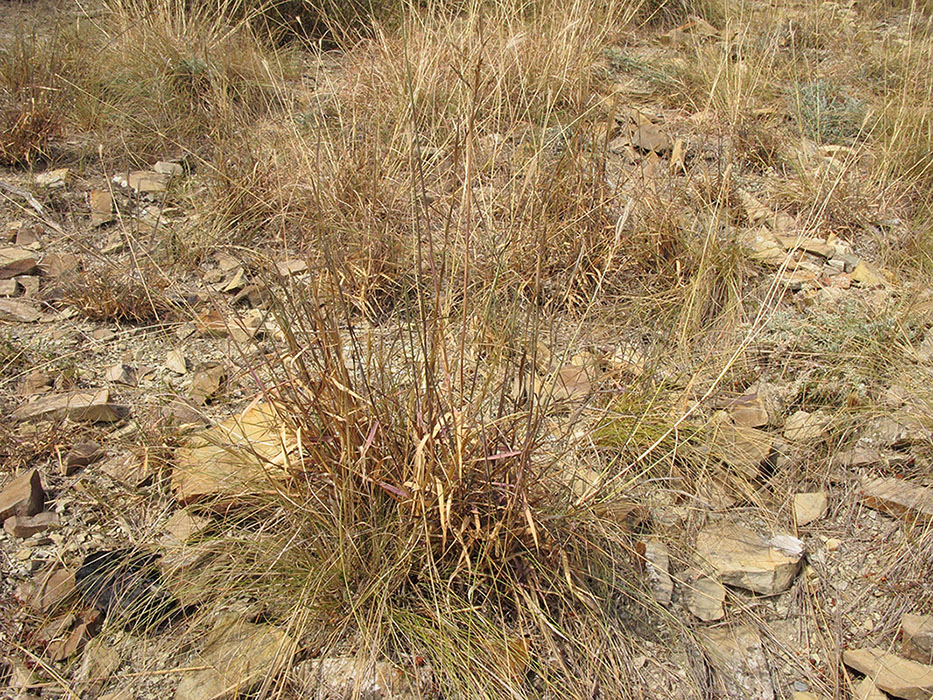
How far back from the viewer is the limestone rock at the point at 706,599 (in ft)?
6.88

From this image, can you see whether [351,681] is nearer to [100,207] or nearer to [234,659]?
[234,659]

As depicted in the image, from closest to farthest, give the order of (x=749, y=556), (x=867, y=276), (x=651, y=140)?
(x=749, y=556), (x=867, y=276), (x=651, y=140)

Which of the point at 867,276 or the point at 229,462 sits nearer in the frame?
the point at 229,462

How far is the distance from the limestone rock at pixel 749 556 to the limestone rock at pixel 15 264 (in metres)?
2.58

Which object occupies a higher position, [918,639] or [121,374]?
[121,374]

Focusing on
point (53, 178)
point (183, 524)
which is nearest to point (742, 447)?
point (183, 524)

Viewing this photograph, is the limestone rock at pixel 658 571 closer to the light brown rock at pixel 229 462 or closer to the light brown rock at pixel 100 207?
the light brown rock at pixel 229 462

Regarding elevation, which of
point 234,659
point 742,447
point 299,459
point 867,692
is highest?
point 299,459

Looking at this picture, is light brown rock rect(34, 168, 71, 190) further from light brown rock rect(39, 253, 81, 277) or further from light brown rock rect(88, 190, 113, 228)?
light brown rock rect(39, 253, 81, 277)

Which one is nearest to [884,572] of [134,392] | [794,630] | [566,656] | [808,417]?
[794,630]

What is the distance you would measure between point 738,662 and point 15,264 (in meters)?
2.81

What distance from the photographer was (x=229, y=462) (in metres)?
2.04

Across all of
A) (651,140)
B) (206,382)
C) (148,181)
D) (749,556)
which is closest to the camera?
(749,556)

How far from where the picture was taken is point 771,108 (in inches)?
158
